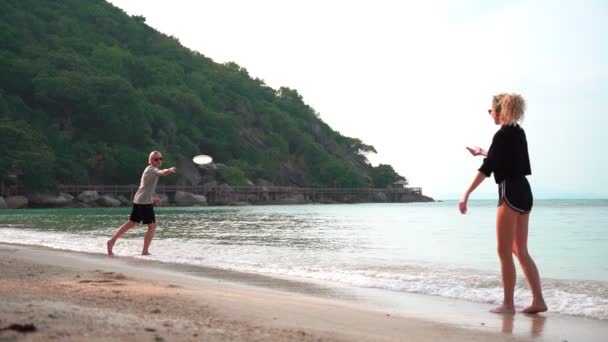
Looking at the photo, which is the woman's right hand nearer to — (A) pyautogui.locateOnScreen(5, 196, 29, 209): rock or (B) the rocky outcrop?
(A) pyautogui.locateOnScreen(5, 196, 29, 209): rock

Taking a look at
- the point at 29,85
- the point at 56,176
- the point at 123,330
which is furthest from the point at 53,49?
the point at 123,330

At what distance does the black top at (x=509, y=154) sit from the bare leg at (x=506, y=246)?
0.98 ft

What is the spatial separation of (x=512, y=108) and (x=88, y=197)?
57.1 m

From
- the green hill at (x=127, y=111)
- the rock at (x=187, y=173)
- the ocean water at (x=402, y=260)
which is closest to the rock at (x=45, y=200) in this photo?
the green hill at (x=127, y=111)

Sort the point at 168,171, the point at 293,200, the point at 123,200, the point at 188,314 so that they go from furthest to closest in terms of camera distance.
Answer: the point at 293,200, the point at 123,200, the point at 168,171, the point at 188,314

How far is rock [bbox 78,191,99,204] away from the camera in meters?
57.5

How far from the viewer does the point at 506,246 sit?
5418 mm

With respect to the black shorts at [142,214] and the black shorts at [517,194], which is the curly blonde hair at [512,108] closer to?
the black shorts at [517,194]

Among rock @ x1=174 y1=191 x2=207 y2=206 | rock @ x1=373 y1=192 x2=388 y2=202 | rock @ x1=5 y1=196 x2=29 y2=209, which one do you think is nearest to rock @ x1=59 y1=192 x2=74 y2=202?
rock @ x1=5 y1=196 x2=29 y2=209

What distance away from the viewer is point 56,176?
5972 centimetres

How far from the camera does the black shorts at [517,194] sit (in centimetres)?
532

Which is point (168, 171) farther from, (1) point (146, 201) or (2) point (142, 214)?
(2) point (142, 214)

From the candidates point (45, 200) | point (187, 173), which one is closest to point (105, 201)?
point (45, 200)

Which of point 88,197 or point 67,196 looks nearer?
point 67,196
